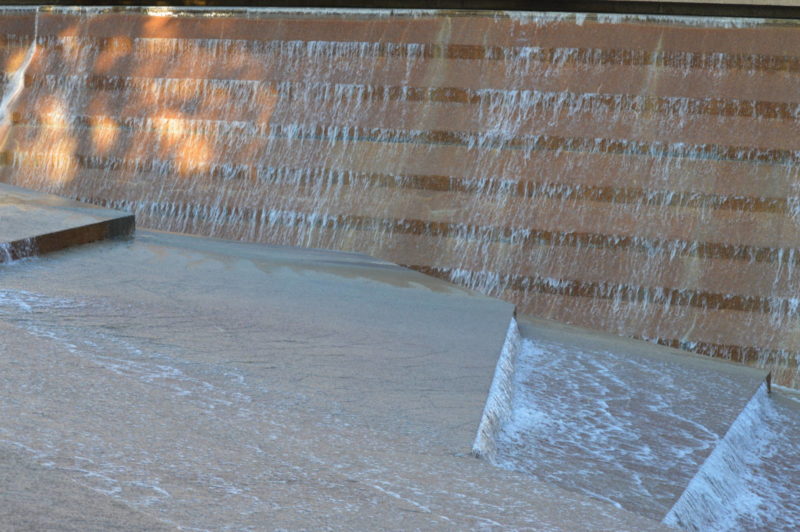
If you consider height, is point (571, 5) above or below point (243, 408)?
above

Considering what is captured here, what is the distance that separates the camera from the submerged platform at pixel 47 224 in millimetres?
4516

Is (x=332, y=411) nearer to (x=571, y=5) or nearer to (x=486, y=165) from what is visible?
(x=486, y=165)

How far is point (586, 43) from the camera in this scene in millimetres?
6820

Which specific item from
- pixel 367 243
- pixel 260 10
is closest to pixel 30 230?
pixel 367 243

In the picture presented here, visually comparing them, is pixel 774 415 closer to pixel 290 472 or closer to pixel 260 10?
pixel 290 472

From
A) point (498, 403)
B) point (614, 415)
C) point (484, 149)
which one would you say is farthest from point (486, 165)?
point (498, 403)

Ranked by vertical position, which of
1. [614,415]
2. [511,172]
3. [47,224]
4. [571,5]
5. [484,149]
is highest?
[571,5]

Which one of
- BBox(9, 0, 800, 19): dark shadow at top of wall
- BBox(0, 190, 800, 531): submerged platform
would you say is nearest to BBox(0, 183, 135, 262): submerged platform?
BBox(0, 190, 800, 531): submerged platform

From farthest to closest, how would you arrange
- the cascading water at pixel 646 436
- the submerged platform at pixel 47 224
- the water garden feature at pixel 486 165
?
the water garden feature at pixel 486 165
the submerged platform at pixel 47 224
the cascading water at pixel 646 436

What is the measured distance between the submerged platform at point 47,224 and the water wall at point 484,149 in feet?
4.65

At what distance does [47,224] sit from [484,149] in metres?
3.06

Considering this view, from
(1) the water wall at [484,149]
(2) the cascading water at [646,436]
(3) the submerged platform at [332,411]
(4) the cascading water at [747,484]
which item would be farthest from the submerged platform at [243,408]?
(1) the water wall at [484,149]

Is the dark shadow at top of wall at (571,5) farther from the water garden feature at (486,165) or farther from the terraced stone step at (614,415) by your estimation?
the terraced stone step at (614,415)

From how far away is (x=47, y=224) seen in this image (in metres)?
4.97
